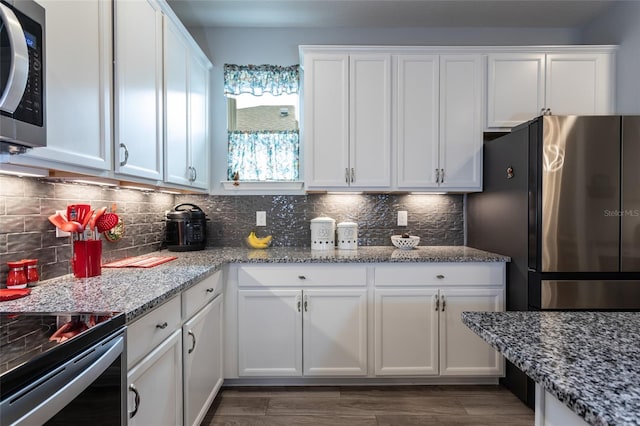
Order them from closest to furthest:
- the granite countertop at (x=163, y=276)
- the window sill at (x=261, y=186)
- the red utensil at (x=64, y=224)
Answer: the granite countertop at (x=163, y=276) → the red utensil at (x=64, y=224) → the window sill at (x=261, y=186)

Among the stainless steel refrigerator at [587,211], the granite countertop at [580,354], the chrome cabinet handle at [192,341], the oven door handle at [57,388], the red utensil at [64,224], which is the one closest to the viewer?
the granite countertop at [580,354]

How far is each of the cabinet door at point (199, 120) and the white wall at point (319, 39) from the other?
19 cm

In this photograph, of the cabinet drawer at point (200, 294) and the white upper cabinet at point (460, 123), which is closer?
the cabinet drawer at point (200, 294)

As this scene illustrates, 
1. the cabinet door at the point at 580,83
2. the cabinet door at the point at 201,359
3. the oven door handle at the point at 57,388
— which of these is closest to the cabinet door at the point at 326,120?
the cabinet door at the point at 201,359

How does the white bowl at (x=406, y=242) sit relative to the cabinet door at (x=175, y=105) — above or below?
below

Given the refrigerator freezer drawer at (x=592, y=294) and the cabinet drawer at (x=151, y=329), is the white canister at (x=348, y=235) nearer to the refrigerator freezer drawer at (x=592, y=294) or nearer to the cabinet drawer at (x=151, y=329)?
the refrigerator freezer drawer at (x=592, y=294)

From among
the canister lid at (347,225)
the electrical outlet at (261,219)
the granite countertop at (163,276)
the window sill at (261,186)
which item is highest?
the window sill at (261,186)

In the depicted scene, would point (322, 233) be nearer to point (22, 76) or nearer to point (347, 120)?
point (347, 120)

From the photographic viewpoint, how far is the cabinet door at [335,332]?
2299 mm

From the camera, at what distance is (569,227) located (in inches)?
77.4

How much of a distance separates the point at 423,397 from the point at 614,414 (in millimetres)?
1978

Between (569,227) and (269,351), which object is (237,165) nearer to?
(269,351)

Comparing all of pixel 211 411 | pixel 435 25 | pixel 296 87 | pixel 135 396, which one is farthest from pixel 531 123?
pixel 211 411

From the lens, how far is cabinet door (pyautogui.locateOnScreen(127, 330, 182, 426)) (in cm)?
117
